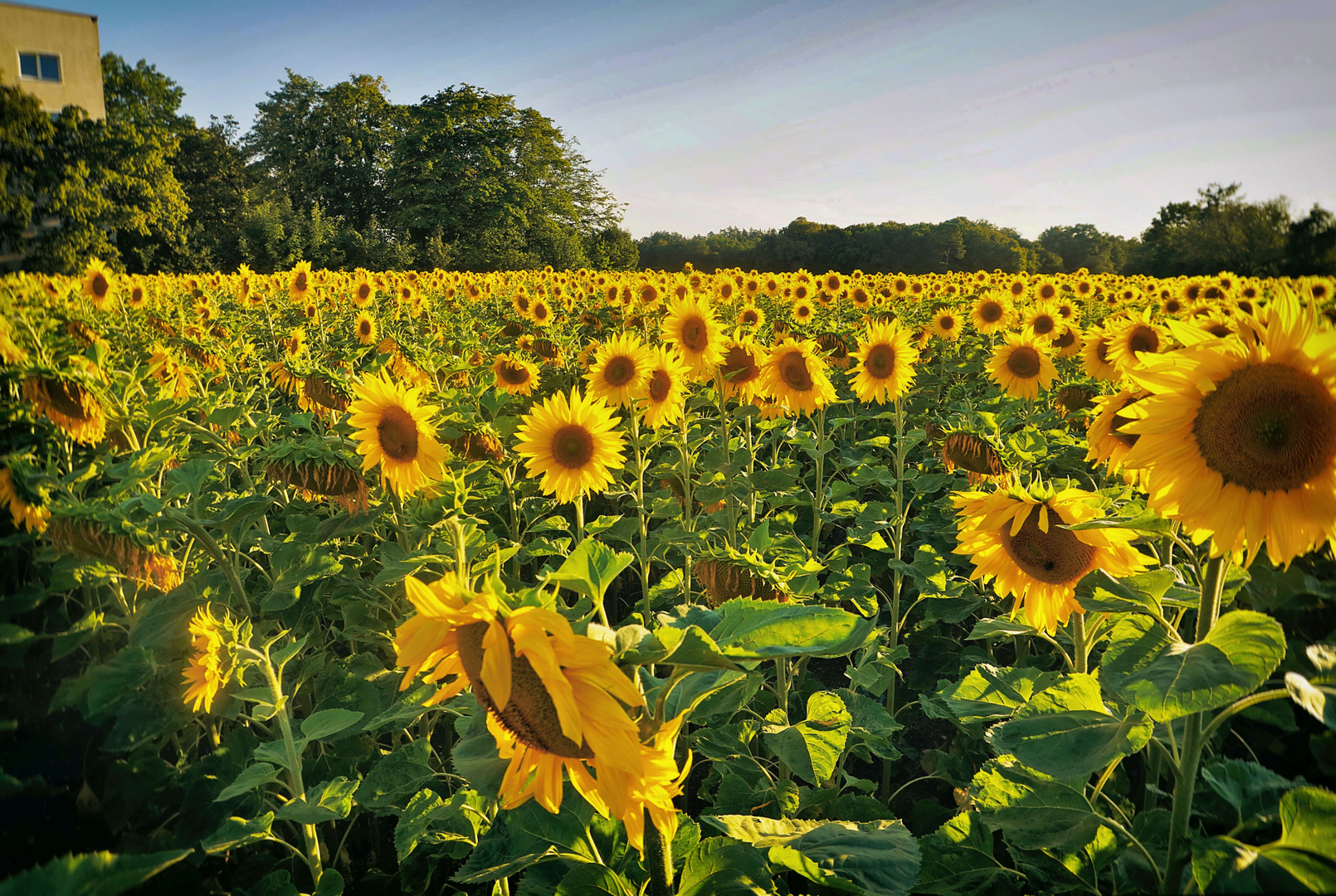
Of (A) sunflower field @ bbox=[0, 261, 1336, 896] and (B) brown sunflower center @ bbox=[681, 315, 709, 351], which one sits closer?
(A) sunflower field @ bbox=[0, 261, 1336, 896]

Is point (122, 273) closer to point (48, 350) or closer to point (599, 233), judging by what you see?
point (48, 350)

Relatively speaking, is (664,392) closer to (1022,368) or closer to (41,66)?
(1022,368)

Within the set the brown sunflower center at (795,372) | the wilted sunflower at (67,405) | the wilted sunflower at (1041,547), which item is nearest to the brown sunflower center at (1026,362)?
the brown sunflower center at (795,372)

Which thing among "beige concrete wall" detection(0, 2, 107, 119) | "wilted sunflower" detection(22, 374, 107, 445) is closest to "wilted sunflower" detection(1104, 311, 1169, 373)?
"wilted sunflower" detection(22, 374, 107, 445)

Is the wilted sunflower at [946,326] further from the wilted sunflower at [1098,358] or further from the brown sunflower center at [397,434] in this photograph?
the brown sunflower center at [397,434]

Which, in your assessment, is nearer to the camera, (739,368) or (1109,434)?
(1109,434)

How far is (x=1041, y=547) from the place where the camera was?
1.74 m

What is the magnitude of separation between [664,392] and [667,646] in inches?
114

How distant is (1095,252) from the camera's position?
779 inches

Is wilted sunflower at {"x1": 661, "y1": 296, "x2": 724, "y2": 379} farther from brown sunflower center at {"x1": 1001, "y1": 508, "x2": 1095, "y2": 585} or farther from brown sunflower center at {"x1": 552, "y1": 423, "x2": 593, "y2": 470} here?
brown sunflower center at {"x1": 1001, "y1": 508, "x2": 1095, "y2": 585}

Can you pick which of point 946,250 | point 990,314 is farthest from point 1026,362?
point 946,250

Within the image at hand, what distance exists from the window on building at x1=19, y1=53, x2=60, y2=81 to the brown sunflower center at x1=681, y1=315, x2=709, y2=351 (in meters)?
3.38

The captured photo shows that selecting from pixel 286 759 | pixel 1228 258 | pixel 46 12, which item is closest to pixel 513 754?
pixel 286 759

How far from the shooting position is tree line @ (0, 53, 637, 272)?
5.21 m
